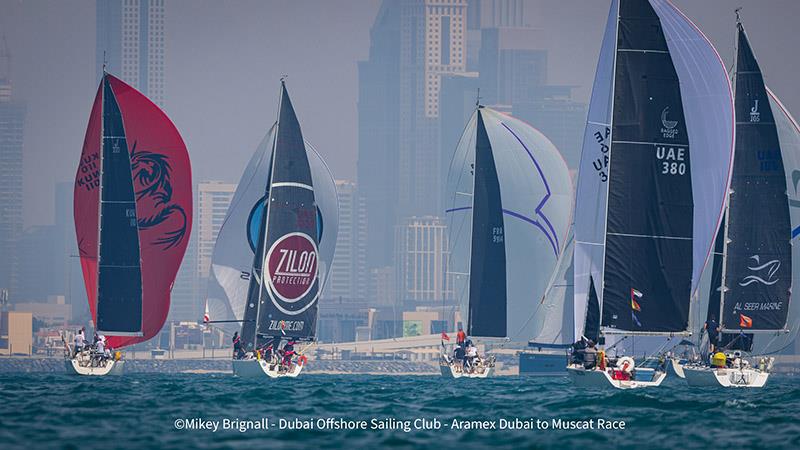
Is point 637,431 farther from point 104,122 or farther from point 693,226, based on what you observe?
point 104,122

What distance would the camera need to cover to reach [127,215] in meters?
52.2

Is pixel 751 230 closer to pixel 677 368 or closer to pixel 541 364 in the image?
pixel 677 368

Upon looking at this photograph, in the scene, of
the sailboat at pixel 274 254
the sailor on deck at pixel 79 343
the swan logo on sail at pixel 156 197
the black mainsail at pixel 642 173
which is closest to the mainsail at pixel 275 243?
the sailboat at pixel 274 254

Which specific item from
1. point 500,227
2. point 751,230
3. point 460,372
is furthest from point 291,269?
point 751,230

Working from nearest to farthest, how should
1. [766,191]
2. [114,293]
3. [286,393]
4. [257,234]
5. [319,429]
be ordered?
[319,429] < [286,393] < [766,191] < [114,293] < [257,234]

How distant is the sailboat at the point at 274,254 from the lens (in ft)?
180

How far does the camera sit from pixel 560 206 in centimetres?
6203

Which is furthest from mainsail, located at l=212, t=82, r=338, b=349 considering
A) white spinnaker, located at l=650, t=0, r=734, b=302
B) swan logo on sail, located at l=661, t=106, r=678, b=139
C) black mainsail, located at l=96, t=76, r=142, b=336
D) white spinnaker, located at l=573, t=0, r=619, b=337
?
swan logo on sail, located at l=661, t=106, r=678, b=139

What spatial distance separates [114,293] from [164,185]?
3.94 meters

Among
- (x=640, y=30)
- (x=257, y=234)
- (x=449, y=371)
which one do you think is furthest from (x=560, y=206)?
(x=640, y=30)

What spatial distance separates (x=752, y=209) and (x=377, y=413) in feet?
58.7

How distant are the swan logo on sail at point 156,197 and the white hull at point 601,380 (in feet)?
54.7

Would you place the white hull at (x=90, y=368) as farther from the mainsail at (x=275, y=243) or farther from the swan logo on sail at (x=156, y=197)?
the mainsail at (x=275, y=243)

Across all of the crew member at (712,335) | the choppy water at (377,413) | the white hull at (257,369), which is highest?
the crew member at (712,335)
